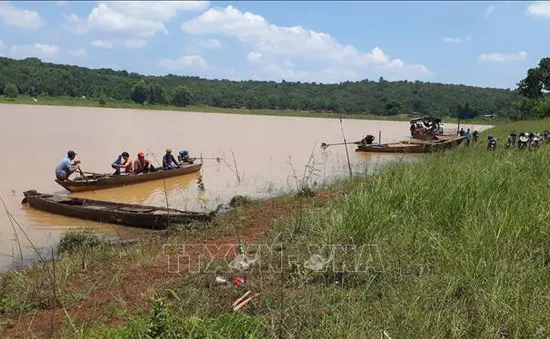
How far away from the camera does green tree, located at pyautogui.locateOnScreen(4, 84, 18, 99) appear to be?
70.3m

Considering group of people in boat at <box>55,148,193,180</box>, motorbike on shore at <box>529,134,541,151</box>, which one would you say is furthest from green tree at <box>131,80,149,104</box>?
motorbike on shore at <box>529,134,541,151</box>

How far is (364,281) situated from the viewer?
5027mm

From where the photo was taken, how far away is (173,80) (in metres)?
120

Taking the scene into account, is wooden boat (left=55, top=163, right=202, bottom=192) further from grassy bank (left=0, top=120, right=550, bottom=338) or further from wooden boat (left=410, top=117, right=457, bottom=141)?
wooden boat (left=410, top=117, right=457, bottom=141)

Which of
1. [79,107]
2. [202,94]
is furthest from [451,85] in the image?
[79,107]

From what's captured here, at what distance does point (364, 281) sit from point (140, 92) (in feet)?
272

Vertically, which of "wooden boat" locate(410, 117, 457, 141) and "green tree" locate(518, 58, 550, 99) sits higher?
"green tree" locate(518, 58, 550, 99)

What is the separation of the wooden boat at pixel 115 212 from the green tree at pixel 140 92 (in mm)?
73197

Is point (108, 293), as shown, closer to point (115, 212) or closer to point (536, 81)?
point (115, 212)

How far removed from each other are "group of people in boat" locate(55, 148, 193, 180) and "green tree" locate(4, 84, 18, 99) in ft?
199

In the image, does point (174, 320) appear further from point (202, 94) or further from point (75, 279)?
point (202, 94)

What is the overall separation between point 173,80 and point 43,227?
4447 inches

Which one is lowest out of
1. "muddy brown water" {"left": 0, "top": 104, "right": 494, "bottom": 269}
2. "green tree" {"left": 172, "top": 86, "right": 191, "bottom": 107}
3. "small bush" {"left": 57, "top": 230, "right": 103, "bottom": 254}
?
"muddy brown water" {"left": 0, "top": 104, "right": 494, "bottom": 269}

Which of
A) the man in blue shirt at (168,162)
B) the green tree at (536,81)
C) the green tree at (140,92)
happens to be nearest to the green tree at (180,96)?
the green tree at (140,92)
